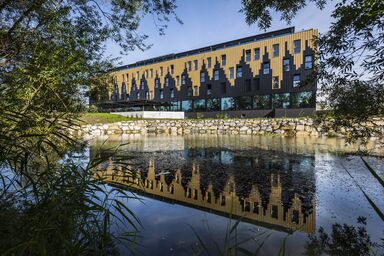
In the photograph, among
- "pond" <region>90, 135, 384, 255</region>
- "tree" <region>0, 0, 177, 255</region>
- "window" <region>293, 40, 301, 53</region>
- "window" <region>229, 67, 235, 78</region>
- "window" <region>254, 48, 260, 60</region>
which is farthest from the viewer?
"window" <region>229, 67, 235, 78</region>

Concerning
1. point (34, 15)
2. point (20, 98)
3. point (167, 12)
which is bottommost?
point (20, 98)

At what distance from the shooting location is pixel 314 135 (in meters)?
18.9

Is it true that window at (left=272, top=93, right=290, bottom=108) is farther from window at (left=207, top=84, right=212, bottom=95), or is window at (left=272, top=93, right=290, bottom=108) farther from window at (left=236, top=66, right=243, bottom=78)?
window at (left=207, top=84, right=212, bottom=95)

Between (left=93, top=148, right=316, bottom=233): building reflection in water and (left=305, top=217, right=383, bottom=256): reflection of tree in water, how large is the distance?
10.4 inches

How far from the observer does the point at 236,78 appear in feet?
107

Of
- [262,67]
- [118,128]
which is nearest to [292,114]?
[262,67]

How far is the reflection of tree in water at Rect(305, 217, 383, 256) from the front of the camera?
2527mm

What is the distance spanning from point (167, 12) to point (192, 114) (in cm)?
3026

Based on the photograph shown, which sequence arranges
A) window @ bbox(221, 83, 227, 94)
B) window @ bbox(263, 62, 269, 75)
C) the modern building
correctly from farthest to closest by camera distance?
window @ bbox(221, 83, 227, 94) < window @ bbox(263, 62, 269, 75) < the modern building

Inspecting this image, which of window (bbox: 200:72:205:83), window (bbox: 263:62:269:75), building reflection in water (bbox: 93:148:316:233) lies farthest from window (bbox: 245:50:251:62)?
building reflection in water (bbox: 93:148:316:233)

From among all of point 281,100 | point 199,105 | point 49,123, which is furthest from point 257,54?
point 49,123

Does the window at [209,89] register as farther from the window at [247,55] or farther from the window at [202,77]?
the window at [247,55]

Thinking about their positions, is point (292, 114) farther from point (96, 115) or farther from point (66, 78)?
point (66, 78)

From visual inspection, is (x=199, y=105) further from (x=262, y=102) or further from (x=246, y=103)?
(x=262, y=102)
